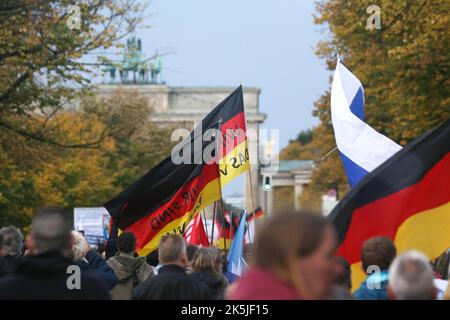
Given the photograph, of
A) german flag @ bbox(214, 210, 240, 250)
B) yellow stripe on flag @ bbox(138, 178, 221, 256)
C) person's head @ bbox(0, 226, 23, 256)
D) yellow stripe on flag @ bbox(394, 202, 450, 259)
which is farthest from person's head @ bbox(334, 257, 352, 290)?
yellow stripe on flag @ bbox(138, 178, 221, 256)

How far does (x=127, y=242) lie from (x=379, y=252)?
12.3 feet

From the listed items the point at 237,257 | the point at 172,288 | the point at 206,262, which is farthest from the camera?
the point at 237,257

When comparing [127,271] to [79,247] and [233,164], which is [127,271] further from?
[233,164]

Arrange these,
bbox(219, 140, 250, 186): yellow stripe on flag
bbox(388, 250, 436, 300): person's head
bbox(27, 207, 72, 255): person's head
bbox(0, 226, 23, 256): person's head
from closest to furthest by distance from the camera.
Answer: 1. bbox(388, 250, 436, 300): person's head
2. bbox(27, 207, 72, 255): person's head
3. bbox(0, 226, 23, 256): person's head
4. bbox(219, 140, 250, 186): yellow stripe on flag

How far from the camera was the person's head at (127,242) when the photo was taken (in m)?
10.3

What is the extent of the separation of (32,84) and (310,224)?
21.4 metres

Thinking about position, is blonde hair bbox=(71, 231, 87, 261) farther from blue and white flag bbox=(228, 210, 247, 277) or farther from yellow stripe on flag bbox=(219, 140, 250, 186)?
yellow stripe on flag bbox=(219, 140, 250, 186)

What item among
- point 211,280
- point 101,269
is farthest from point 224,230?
point 211,280

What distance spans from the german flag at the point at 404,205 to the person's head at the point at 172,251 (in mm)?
1030

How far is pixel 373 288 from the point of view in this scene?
22.6 ft

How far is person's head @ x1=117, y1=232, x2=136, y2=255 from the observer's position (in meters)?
10.3

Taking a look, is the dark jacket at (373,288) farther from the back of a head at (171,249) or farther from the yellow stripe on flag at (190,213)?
the yellow stripe on flag at (190,213)

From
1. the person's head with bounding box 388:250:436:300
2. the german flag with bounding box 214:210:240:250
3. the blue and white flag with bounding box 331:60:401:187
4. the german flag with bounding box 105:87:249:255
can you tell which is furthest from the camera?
the german flag with bounding box 214:210:240:250
